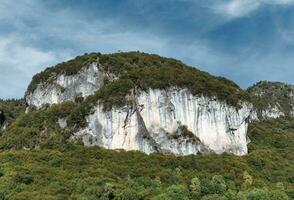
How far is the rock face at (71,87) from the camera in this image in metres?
108

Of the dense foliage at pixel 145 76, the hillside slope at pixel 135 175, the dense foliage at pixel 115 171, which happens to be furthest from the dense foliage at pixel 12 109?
the hillside slope at pixel 135 175

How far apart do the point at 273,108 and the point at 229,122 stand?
3041 inches

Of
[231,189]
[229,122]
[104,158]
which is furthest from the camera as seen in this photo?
[229,122]

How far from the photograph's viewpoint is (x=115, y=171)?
8712 cm

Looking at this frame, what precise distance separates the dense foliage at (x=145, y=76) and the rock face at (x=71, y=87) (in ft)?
3.85

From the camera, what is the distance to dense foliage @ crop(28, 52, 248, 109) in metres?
103

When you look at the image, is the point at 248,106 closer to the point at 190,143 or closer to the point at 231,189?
the point at 190,143

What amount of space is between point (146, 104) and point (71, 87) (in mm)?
15917

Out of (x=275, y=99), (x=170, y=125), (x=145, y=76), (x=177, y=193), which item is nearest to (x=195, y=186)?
(x=177, y=193)

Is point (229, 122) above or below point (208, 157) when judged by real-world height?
above

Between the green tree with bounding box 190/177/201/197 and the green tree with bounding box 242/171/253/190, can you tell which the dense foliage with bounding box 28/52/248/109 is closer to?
the green tree with bounding box 242/171/253/190

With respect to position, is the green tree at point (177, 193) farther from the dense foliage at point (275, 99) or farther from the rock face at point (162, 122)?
the dense foliage at point (275, 99)

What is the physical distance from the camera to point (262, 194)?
78.8m

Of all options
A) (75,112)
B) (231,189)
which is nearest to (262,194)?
(231,189)
